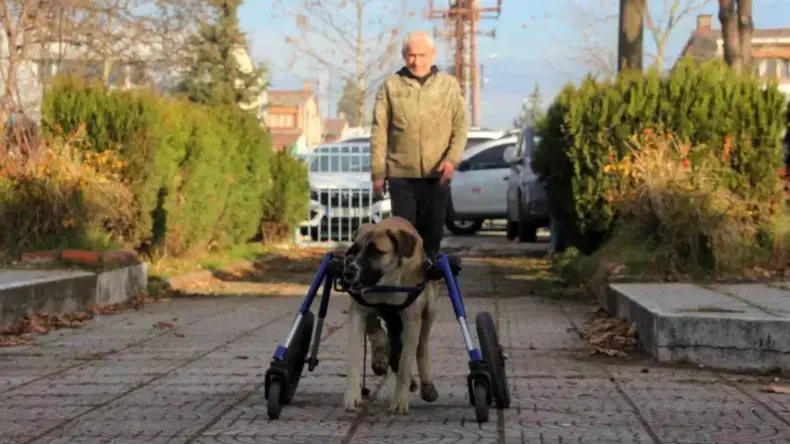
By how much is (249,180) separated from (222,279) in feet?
12.9

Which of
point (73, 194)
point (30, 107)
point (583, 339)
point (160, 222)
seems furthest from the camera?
point (30, 107)

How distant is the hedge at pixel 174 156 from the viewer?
13.9m

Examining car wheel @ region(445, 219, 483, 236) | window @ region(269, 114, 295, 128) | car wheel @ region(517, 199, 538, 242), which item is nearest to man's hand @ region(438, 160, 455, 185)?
car wheel @ region(517, 199, 538, 242)

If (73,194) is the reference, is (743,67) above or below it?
above

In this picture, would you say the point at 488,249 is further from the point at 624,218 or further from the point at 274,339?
the point at 274,339

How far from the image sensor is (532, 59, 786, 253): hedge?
1181cm

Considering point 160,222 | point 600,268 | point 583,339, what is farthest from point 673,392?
point 160,222

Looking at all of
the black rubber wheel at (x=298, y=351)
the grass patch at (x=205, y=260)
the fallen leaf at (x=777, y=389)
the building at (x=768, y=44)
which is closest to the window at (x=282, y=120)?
the building at (x=768, y=44)

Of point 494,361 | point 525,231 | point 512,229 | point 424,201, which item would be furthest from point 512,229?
point 494,361

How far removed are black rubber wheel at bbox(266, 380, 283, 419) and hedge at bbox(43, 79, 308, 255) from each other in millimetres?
8404

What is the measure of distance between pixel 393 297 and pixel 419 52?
90.6 inches

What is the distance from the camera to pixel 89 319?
423 inches

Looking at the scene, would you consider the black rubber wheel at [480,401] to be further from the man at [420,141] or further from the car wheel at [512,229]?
the car wheel at [512,229]

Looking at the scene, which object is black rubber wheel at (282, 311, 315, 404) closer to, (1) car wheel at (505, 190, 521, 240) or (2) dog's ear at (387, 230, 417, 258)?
(2) dog's ear at (387, 230, 417, 258)
